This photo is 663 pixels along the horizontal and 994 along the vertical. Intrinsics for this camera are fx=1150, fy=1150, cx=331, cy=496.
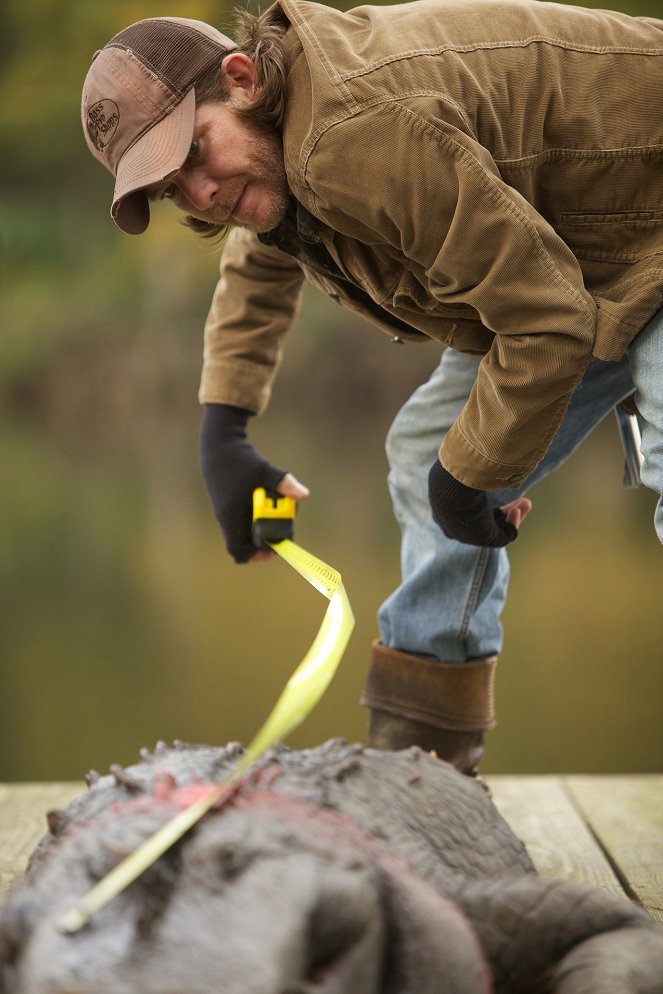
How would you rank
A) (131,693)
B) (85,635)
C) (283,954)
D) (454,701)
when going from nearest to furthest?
(283,954)
(454,701)
(131,693)
(85,635)

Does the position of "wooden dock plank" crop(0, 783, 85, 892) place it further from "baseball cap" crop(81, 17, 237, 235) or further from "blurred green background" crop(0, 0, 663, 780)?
"baseball cap" crop(81, 17, 237, 235)

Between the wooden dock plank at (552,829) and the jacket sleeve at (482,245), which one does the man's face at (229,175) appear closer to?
the jacket sleeve at (482,245)

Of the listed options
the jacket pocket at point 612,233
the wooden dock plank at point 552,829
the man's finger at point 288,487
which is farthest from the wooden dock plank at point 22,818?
the jacket pocket at point 612,233

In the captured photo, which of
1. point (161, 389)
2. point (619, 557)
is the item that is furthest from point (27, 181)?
point (619, 557)

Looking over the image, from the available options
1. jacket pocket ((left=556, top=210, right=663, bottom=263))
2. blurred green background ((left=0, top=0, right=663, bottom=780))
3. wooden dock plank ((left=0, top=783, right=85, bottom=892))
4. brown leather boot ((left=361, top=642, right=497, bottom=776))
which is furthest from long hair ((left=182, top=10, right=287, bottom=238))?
wooden dock plank ((left=0, top=783, right=85, bottom=892))

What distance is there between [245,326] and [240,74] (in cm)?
56

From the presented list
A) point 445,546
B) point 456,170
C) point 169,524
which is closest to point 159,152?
point 456,170

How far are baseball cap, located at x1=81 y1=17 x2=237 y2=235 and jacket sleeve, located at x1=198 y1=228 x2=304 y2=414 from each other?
1.48 ft

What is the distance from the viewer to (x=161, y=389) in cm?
1215

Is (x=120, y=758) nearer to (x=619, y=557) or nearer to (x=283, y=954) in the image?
(x=283, y=954)

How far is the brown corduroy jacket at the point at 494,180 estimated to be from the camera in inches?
51.6

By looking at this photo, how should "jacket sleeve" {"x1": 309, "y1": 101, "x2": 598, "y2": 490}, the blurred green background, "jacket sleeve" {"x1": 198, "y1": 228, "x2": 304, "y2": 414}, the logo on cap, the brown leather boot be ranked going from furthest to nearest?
1. the blurred green background
2. "jacket sleeve" {"x1": 198, "y1": 228, "x2": 304, "y2": 414}
3. the brown leather boot
4. the logo on cap
5. "jacket sleeve" {"x1": 309, "y1": 101, "x2": 598, "y2": 490}

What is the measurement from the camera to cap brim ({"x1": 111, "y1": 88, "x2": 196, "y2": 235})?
4.51 ft

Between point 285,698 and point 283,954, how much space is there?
24cm
